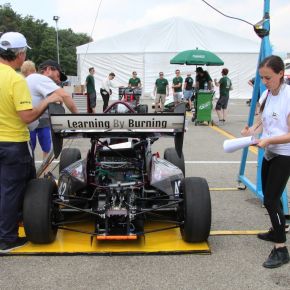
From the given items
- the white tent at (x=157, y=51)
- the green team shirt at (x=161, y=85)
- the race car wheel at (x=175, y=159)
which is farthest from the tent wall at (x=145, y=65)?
the race car wheel at (x=175, y=159)

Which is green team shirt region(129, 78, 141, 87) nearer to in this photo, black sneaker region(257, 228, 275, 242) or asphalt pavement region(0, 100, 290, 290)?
asphalt pavement region(0, 100, 290, 290)

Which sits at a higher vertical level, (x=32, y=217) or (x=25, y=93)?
(x=25, y=93)

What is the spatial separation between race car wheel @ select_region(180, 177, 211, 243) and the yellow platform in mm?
120

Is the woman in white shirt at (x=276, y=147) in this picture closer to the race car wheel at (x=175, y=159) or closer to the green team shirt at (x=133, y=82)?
the race car wheel at (x=175, y=159)

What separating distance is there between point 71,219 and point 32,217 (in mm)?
711

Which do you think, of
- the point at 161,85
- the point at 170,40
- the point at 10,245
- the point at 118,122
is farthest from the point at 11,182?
the point at 170,40

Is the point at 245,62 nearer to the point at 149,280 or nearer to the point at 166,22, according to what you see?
the point at 166,22

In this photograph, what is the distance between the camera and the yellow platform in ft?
13.1

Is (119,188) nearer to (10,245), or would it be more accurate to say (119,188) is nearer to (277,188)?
(10,245)

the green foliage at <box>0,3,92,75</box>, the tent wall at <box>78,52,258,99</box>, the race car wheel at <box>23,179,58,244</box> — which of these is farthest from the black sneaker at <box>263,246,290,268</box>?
the green foliage at <box>0,3,92,75</box>

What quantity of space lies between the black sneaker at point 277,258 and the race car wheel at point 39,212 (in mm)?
1972

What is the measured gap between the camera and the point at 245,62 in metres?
28.0

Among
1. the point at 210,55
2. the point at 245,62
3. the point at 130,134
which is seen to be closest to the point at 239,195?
the point at 130,134

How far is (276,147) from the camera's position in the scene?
3.80 meters
